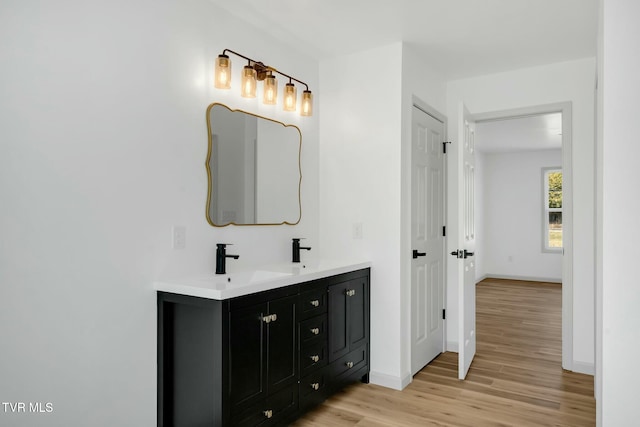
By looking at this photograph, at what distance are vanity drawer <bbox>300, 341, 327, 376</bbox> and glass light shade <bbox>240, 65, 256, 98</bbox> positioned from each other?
5.18 feet

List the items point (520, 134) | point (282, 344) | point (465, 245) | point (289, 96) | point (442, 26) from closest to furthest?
point (282, 344)
point (442, 26)
point (289, 96)
point (465, 245)
point (520, 134)

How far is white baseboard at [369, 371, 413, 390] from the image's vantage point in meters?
3.17

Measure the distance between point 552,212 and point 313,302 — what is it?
7.42 m

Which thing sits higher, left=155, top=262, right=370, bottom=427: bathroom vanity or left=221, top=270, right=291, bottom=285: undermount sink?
left=221, top=270, right=291, bottom=285: undermount sink

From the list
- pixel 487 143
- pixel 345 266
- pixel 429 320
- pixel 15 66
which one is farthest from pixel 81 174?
pixel 487 143

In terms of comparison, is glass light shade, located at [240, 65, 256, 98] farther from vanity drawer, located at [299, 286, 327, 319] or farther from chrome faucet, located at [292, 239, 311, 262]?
vanity drawer, located at [299, 286, 327, 319]

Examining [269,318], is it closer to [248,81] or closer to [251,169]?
[251,169]

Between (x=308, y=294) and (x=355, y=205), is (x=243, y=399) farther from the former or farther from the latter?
(x=355, y=205)

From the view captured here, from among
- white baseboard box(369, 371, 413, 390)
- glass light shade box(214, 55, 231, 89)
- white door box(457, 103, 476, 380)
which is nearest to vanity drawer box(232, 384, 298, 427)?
white baseboard box(369, 371, 413, 390)

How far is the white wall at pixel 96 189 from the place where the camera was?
173cm

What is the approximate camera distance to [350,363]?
122 inches

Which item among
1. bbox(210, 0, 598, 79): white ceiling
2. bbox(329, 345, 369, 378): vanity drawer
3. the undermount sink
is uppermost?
bbox(210, 0, 598, 79): white ceiling

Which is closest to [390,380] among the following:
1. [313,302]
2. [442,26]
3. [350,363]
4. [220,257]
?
[350,363]
